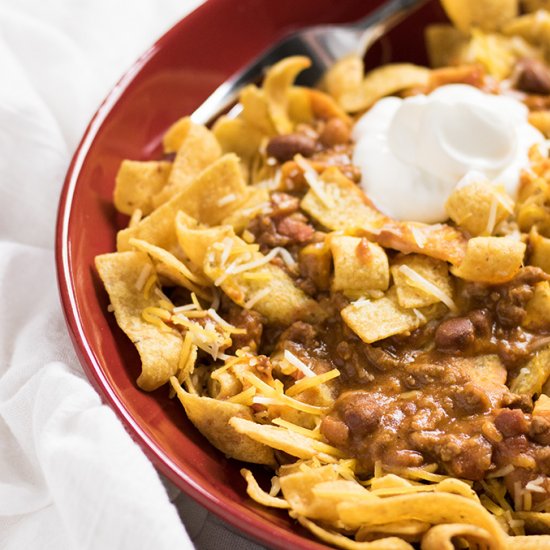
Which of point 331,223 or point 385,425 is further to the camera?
point 331,223

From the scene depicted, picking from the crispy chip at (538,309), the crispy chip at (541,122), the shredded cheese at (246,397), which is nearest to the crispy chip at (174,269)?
the shredded cheese at (246,397)

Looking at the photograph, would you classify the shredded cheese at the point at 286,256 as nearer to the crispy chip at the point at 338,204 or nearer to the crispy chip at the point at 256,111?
the crispy chip at the point at 338,204

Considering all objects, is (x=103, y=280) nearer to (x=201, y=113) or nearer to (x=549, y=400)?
(x=201, y=113)

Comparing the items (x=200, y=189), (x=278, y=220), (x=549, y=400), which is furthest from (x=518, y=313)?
(x=200, y=189)

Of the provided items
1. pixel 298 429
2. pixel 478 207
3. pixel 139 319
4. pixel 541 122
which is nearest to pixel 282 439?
pixel 298 429

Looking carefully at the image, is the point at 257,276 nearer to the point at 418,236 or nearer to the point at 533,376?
the point at 418,236
